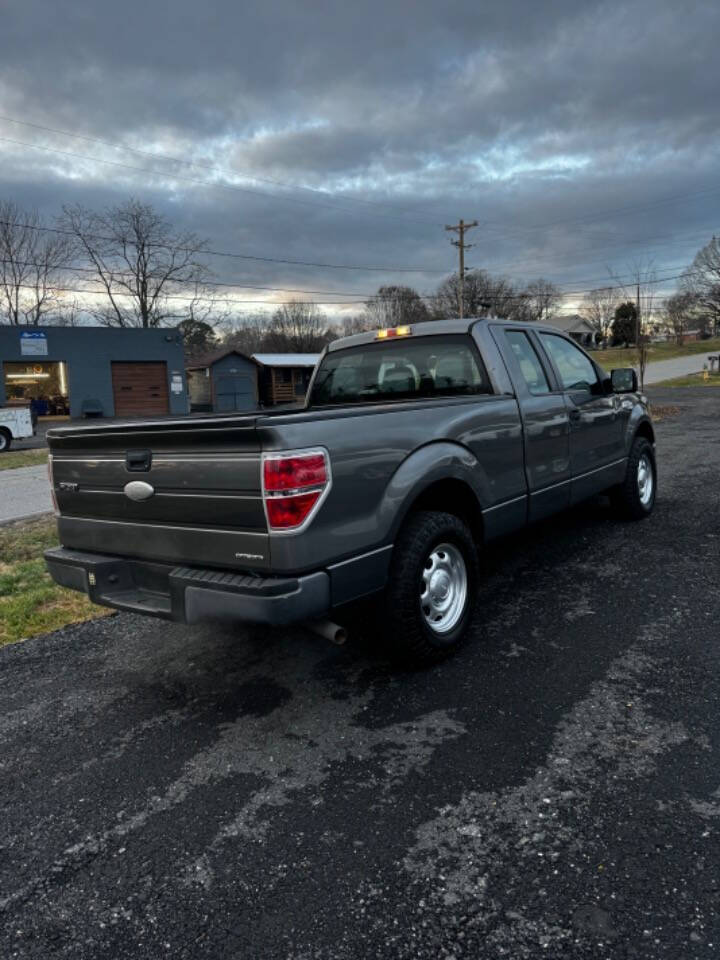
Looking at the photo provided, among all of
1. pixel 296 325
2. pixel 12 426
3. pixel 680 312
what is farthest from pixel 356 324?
pixel 12 426

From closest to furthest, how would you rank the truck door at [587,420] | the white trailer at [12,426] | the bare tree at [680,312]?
the truck door at [587,420]
the white trailer at [12,426]
the bare tree at [680,312]

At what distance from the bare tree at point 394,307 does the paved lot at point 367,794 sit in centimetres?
7243

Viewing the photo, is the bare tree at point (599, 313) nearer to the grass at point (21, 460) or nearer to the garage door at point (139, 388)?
the garage door at point (139, 388)

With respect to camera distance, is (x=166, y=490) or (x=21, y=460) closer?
(x=166, y=490)

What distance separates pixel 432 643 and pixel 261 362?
1694 inches

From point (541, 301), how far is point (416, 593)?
4015 inches

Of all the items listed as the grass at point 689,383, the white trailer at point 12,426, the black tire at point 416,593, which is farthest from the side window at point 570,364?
the grass at point 689,383

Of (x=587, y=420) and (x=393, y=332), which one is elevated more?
(x=393, y=332)

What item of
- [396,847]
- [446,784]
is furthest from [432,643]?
[396,847]

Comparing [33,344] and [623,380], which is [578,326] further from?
[623,380]

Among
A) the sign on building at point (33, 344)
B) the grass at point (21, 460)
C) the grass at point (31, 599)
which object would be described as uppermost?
the sign on building at point (33, 344)

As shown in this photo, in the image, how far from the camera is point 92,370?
32281 mm

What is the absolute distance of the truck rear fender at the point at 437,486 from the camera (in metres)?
3.19

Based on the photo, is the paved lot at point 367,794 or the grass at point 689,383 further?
the grass at point 689,383
